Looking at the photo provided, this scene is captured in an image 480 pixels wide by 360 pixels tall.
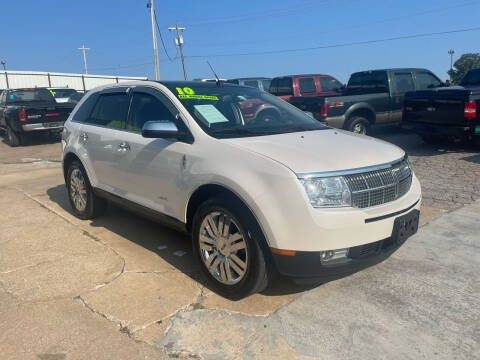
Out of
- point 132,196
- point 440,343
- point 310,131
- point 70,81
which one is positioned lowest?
point 440,343

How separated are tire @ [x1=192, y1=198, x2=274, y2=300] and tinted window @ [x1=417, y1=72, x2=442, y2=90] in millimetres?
10506

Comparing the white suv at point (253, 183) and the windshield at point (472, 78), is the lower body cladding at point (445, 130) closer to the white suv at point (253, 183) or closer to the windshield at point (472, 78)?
the windshield at point (472, 78)

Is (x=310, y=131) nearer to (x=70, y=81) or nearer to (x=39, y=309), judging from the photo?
(x=39, y=309)

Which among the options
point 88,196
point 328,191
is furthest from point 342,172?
point 88,196

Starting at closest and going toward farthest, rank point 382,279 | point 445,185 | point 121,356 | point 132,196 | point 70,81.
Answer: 1. point 121,356
2. point 382,279
3. point 132,196
4. point 445,185
5. point 70,81

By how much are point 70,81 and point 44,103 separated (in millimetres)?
22660

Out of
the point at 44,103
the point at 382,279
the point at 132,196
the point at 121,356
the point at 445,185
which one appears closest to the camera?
the point at 121,356

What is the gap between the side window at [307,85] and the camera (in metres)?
13.0

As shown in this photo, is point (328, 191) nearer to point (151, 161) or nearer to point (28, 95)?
point (151, 161)

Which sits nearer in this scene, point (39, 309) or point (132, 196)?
point (39, 309)

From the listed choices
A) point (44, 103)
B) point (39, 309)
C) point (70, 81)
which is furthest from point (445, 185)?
point (70, 81)

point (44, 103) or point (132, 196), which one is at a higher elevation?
point (44, 103)

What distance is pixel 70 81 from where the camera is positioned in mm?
34375

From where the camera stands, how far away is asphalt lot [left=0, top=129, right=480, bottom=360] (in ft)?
8.86
